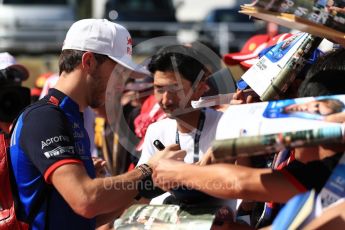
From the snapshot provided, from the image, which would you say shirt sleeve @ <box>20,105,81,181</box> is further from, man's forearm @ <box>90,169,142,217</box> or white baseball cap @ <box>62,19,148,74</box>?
white baseball cap @ <box>62,19,148,74</box>

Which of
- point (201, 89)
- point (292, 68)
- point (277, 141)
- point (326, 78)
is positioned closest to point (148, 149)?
point (201, 89)

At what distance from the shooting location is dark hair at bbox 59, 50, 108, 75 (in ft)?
12.2

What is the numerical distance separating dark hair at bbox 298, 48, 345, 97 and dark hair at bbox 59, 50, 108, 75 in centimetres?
107

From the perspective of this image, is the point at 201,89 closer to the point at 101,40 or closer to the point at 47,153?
the point at 101,40

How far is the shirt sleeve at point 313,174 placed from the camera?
287 centimetres

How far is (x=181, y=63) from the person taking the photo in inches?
184

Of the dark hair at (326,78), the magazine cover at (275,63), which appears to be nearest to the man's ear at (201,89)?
the magazine cover at (275,63)

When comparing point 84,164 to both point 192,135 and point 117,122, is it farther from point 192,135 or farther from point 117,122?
point 117,122

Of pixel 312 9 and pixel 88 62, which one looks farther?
pixel 88 62

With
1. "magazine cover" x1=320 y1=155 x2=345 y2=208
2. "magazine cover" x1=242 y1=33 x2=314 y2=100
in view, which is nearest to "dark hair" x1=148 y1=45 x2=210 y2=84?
"magazine cover" x1=242 y1=33 x2=314 y2=100

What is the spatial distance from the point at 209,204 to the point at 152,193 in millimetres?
460

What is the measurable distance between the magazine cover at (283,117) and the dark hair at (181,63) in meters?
1.69

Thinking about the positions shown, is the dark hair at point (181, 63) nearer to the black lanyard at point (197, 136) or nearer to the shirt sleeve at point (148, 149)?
the black lanyard at point (197, 136)

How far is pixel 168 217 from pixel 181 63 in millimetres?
1684
